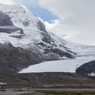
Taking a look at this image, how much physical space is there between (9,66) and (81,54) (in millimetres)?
127662

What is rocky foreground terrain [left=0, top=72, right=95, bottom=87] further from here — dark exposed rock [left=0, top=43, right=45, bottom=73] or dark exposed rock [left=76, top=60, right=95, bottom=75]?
dark exposed rock [left=0, top=43, right=45, bottom=73]

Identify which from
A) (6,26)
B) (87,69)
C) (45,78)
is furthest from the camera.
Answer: (6,26)

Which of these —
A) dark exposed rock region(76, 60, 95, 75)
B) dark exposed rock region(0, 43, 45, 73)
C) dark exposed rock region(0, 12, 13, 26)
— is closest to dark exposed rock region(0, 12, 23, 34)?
dark exposed rock region(0, 12, 13, 26)

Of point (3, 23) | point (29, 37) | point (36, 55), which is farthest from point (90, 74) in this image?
point (3, 23)

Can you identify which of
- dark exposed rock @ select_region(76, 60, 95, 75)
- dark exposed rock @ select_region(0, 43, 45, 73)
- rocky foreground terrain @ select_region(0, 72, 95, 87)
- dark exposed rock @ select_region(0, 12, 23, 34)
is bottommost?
rocky foreground terrain @ select_region(0, 72, 95, 87)

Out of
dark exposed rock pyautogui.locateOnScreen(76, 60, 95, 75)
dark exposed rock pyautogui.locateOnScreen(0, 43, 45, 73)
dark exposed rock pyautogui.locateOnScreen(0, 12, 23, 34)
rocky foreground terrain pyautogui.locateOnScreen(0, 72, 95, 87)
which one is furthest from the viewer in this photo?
dark exposed rock pyautogui.locateOnScreen(0, 12, 23, 34)

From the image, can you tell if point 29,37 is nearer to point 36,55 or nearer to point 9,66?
point 36,55

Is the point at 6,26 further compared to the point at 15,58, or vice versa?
the point at 6,26

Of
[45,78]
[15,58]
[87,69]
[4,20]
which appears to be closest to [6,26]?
[4,20]

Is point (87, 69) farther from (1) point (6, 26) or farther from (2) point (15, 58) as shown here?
(1) point (6, 26)

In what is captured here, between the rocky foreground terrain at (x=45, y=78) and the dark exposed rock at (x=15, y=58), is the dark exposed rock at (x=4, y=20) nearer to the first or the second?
the dark exposed rock at (x=15, y=58)

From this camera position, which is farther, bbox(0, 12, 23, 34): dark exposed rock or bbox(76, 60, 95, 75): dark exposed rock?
bbox(0, 12, 23, 34): dark exposed rock

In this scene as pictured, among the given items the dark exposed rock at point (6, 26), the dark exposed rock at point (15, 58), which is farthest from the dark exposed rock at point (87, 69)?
the dark exposed rock at point (6, 26)

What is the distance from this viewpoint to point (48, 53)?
412ft
